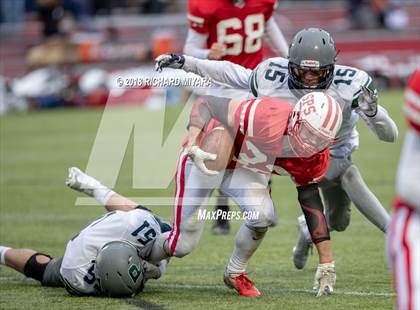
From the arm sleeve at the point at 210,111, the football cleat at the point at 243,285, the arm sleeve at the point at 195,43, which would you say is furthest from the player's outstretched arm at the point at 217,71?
the arm sleeve at the point at 195,43

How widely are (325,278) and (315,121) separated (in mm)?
865

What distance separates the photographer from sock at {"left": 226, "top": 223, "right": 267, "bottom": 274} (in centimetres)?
520

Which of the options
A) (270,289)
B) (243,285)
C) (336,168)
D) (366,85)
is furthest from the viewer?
(336,168)

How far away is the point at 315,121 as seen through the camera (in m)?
4.74

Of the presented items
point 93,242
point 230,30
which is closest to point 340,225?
point 93,242

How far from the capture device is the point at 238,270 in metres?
5.25

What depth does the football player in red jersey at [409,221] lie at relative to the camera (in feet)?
→ 11.1

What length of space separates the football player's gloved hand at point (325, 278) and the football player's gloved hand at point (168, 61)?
1398 millimetres

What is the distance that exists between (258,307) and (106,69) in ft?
51.3

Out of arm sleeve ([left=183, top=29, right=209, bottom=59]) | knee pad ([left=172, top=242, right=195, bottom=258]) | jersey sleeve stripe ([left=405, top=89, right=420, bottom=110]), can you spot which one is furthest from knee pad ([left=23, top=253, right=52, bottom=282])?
jersey sleeve stripe ([left=405, top=89, right=420, bottom=110])

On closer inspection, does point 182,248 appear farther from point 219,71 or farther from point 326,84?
point 326,84

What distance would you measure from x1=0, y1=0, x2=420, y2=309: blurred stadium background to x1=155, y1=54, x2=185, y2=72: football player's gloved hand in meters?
1.28

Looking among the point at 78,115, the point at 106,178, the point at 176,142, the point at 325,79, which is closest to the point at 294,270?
the point at 325,79

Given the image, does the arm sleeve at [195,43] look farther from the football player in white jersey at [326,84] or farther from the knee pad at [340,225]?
the knee pad at [340,225]
